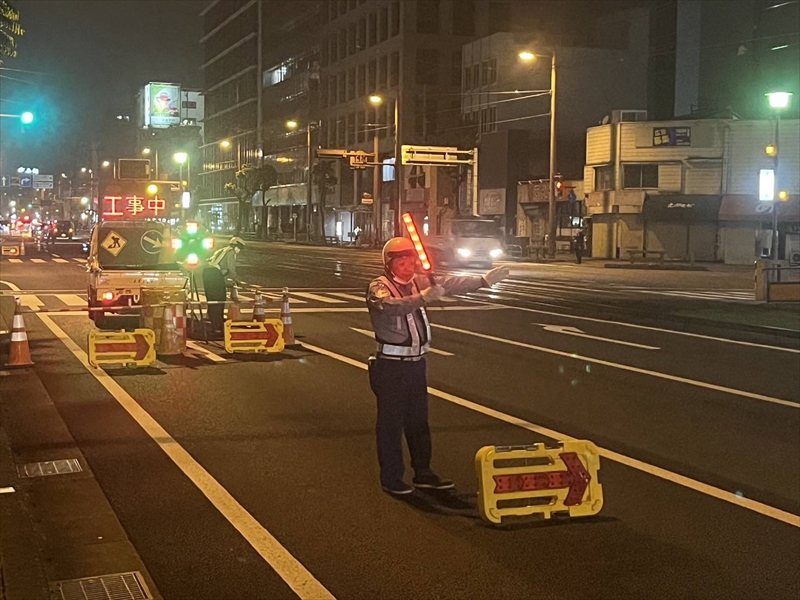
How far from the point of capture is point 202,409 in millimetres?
11289

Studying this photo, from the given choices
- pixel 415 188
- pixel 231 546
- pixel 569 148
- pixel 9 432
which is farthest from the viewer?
pixel 415 188

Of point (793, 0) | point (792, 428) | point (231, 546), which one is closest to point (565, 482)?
point (231, 546)

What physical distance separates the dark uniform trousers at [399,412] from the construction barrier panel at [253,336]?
8.16 m

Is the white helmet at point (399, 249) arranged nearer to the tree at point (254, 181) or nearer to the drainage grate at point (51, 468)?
the drainage grate at point (51, 468)

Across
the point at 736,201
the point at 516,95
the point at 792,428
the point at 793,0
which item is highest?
the point at 793,0

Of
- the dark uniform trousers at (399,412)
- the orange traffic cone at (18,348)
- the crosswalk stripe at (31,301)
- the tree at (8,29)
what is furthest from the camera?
the crosswalk stripe at (31,301)

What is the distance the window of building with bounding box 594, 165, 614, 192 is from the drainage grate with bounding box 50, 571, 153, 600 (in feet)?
164

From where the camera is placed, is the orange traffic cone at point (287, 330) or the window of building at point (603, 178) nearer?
the orange traffic cone at point (287, 330)

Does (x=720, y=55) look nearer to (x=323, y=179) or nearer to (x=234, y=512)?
(x=323, y=179)

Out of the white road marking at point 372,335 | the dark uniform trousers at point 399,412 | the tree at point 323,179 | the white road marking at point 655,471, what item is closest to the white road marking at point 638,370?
the white road marking at point 372,335

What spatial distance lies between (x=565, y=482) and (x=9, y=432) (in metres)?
5.66

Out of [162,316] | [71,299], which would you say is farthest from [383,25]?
[162,316]

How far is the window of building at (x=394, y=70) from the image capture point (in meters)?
82.1

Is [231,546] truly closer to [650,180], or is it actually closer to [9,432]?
Result: [9,432]
